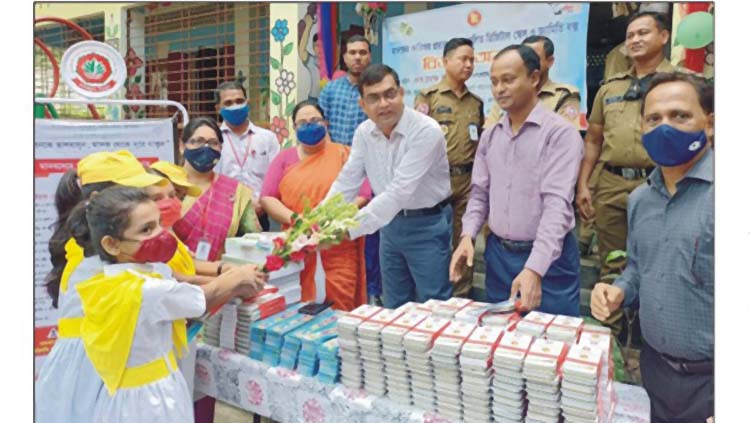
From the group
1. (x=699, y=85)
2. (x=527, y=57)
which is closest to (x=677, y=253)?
(x=699, y=85)

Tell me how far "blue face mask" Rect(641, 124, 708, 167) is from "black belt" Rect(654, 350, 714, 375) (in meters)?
0.63

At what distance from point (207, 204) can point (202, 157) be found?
23 cm

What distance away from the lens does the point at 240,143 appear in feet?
13.9

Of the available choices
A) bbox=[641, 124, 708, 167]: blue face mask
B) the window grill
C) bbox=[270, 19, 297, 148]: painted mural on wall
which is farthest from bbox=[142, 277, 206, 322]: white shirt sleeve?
the window grill

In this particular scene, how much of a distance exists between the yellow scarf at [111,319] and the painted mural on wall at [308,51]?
3965 millimetres

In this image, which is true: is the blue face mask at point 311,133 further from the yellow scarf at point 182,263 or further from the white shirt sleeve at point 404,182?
the yellow scarf at point 182,263

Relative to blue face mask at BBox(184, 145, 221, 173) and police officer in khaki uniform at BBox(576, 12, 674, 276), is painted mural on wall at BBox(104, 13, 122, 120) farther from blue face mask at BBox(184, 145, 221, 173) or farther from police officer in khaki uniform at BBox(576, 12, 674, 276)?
police officer in khaki uniform at BBox(576, 12, 674, 276)

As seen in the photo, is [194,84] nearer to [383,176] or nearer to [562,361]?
[383,176]

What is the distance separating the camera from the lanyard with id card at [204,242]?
9.31 ft

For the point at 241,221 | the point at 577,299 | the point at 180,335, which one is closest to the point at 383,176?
the point at 241,221

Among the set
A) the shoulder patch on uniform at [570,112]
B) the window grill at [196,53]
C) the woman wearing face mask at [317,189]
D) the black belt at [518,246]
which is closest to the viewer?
the black belt at [518,246]

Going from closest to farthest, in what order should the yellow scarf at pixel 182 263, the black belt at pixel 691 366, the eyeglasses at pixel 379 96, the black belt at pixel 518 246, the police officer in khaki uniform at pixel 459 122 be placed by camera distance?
1. the black belt at pixel 691 366
2. the yellow scarf at pixel 182 263
3. the black belt at pixel 518 246
4. the eyeglasses at pixel 379 96
5. the police officer in khaki uniform at pixel 459 122

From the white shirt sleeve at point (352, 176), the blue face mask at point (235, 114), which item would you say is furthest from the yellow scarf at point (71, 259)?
the blue face mask at point (235, 114)

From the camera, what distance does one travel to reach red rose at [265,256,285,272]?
2367 millimetres
